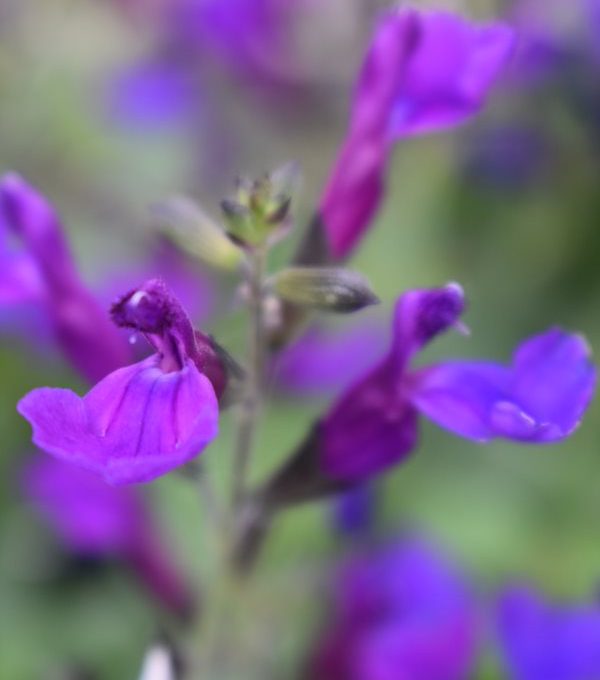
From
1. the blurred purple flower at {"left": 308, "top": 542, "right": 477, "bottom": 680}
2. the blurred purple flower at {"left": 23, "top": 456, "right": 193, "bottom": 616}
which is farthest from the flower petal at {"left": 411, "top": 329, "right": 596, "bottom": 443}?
the blurred purple flower at {"left": 23, "top": 456, "right": 193, "bottom": 616}

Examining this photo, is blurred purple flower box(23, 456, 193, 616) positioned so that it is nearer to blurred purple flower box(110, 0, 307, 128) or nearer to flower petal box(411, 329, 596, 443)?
flower petal box(411, 329, 596, 443)

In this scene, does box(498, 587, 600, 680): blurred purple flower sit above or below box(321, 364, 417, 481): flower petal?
below

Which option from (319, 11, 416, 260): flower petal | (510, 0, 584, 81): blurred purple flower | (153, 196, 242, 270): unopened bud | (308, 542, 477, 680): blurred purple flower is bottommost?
(308, 542, 477, 680): blurred purple flower

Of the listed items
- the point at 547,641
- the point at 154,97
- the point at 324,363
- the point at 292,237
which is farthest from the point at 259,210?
the point at 154,97

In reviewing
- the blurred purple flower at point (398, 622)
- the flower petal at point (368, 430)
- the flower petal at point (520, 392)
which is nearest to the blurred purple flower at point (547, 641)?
the blurred purple flower at point (398, 622)

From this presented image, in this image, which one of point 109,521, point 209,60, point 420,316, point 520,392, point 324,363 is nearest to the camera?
point 520,392

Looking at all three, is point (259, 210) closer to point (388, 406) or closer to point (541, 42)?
point (388, 406)
